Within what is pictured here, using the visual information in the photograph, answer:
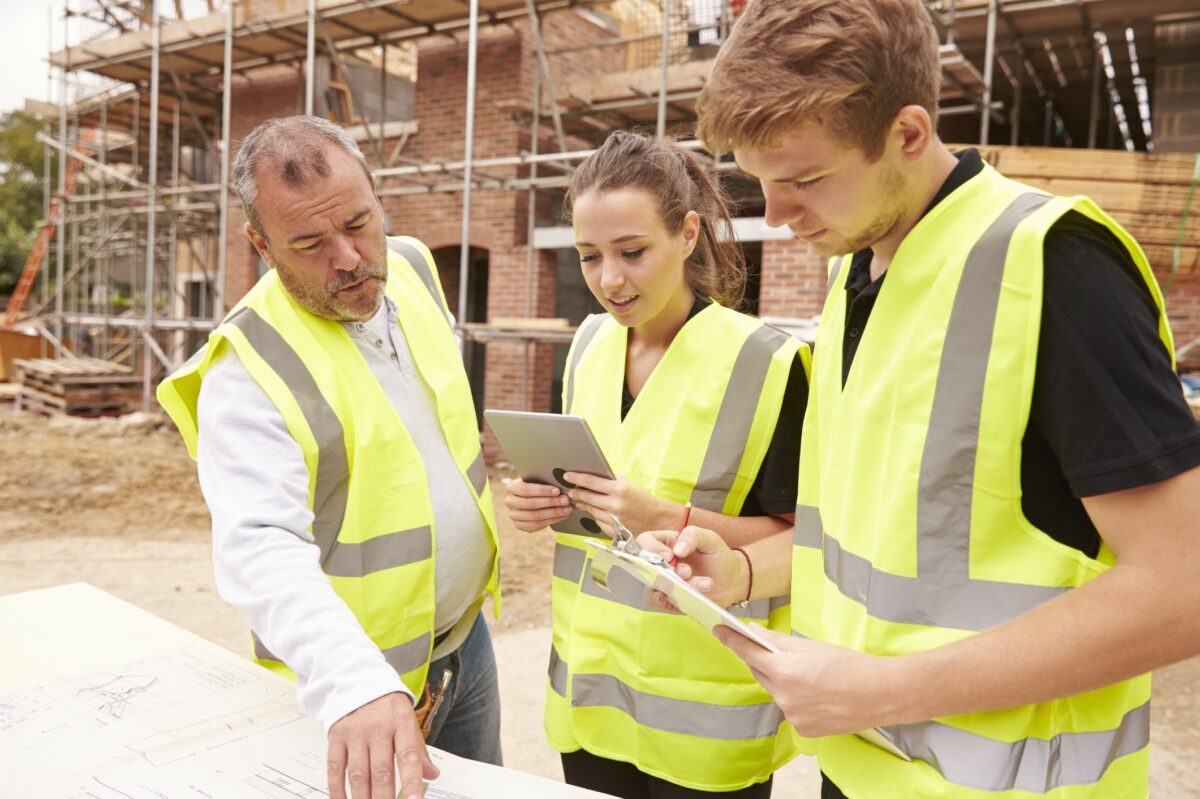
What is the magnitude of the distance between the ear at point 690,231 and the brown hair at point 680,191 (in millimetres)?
16

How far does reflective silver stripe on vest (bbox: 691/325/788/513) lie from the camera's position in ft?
5.83

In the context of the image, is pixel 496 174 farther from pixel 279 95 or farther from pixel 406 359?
pixel 406 359

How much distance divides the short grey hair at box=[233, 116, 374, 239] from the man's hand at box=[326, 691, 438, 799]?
3.34ft

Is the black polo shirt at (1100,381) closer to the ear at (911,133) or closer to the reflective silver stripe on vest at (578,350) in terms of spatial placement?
the ear at (911,133)

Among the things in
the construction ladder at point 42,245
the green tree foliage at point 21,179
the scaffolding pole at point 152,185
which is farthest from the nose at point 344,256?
the green tree foliage at point 21,179

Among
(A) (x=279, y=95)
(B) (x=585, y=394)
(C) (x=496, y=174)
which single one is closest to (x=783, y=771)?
(B) (x=585, y=394)

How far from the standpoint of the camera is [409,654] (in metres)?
1.70

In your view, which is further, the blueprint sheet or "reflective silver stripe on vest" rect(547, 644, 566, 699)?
"reflective silver stripe on vest" rect(547, 644, 566, 699)

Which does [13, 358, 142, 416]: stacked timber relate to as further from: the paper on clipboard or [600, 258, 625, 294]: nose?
the paper on clipboard

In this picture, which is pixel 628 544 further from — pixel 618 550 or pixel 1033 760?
pixel 1033 760

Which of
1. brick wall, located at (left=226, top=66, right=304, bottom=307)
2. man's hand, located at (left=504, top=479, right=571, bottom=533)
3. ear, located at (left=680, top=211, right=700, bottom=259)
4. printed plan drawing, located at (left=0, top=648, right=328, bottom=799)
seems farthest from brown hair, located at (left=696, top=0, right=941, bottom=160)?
brick wall, located at (left=226, top=66, right=304, bottom=307)

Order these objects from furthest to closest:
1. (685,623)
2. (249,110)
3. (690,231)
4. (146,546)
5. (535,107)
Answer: (249,110) → (535,107) → (146,546) → (690,231) → (685,623)

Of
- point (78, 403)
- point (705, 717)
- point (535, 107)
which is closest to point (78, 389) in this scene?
point (78, 403)

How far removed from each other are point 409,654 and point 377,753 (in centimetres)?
54
